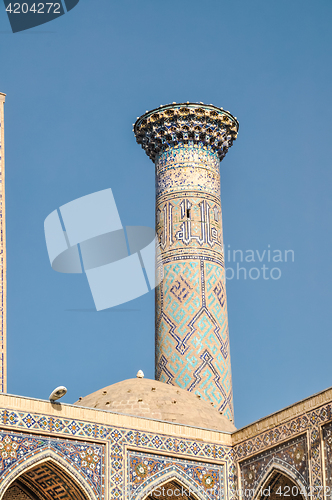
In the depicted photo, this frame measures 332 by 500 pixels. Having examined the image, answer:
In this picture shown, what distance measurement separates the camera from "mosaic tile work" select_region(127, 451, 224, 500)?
384 inches

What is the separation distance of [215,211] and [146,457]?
17.7 feet

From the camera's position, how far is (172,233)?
14141 mm

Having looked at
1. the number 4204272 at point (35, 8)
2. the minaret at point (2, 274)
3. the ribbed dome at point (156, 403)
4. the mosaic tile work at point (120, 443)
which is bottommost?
the mosaic tile work at point (120, 443)

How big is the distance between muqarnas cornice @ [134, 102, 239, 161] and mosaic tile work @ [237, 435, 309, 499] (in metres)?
6.04

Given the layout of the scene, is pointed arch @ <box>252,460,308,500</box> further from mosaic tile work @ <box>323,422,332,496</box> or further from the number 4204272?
the number 4204272

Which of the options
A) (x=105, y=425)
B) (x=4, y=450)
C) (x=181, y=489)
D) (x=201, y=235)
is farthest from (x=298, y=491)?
(x=201, y=235)

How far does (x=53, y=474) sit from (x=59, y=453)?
30 cm

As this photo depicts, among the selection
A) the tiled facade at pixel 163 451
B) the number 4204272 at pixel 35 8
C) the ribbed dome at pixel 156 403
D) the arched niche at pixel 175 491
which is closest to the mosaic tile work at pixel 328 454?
the tiled facade at pixel 163 451

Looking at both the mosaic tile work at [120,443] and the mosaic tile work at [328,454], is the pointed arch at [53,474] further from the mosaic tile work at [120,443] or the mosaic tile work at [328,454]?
the mosaic tile work at [328,454]

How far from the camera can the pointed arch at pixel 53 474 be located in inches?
362

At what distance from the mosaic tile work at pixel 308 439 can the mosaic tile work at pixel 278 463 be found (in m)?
0.04

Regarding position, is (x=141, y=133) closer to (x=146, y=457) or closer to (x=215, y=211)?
(x=215, y=211)

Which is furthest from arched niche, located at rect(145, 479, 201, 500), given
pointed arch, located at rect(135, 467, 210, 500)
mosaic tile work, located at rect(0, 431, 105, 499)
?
mosaic tile work, located at rect(0, 431, 105, 499)

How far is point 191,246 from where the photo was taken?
13992 mm
